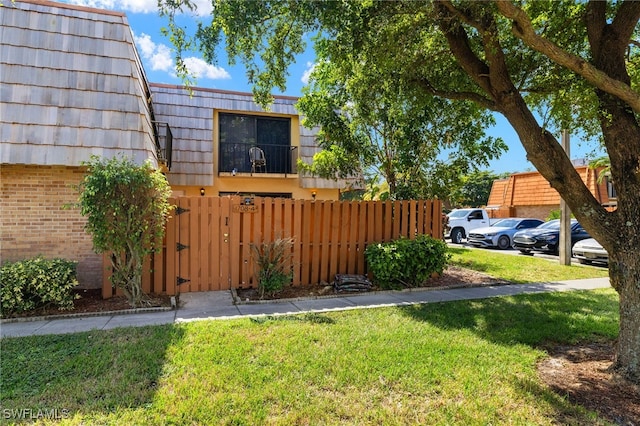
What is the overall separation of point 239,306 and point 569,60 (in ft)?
18.7

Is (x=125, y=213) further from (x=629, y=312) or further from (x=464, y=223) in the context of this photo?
(x=464, y=223)

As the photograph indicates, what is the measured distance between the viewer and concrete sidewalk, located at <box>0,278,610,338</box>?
509cm

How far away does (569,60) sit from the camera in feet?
11.8

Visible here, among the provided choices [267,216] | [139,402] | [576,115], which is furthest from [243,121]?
[139,402]

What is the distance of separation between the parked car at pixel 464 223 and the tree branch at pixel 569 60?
17.5 meters

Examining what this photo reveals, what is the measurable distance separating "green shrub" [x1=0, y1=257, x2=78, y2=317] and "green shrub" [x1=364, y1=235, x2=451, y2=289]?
547 centimetres

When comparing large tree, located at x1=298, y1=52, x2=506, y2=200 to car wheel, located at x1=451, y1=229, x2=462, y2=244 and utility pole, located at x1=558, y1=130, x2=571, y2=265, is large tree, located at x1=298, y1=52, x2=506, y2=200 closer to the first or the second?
utility pole, located at x1=558, y1=130, x2=571, y2=265

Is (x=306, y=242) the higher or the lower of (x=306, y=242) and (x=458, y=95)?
the lower

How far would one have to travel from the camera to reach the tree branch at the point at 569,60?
3441 millimetres

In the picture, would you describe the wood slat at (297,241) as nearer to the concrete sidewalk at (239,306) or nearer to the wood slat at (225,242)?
the concrete sidewalk at (239,306)

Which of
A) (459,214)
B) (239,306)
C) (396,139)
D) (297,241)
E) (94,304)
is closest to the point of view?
(94,304)

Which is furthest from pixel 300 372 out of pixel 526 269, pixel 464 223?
pixel 464 223

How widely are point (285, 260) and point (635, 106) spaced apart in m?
5.79

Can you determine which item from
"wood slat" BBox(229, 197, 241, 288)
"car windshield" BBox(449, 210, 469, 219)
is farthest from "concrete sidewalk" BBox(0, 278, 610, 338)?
"car windshield" BBox(449, 210, 469, 219)
